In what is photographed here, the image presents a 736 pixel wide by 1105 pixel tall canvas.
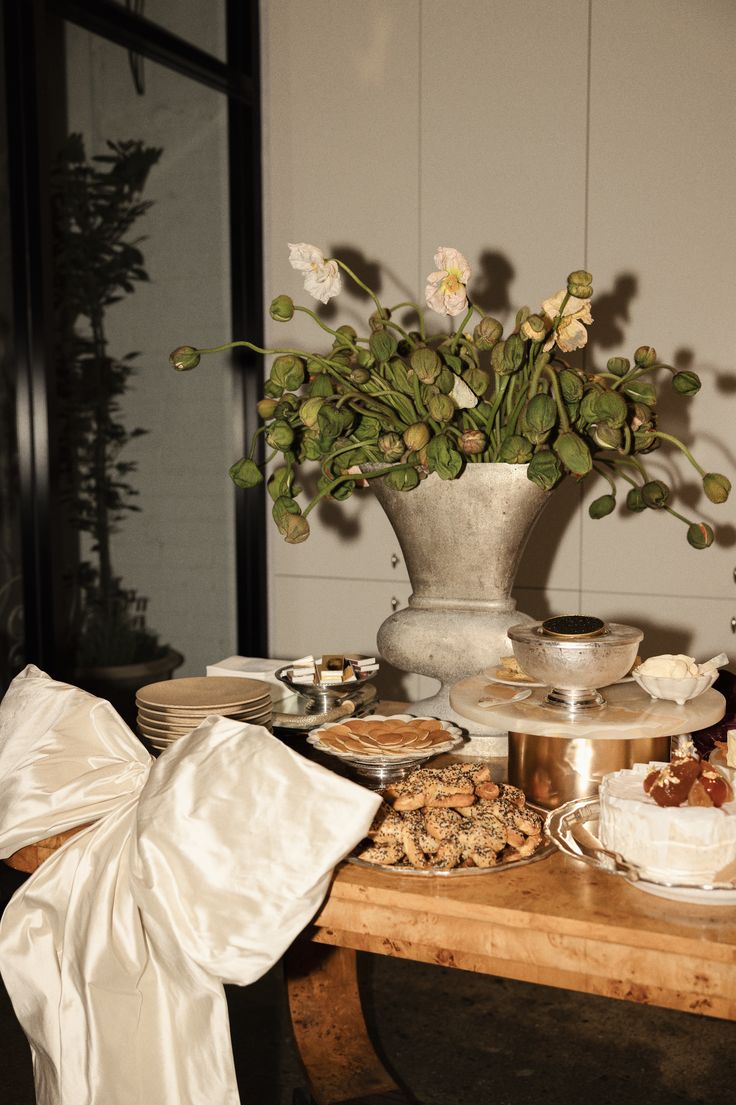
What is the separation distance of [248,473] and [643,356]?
1.73 feet

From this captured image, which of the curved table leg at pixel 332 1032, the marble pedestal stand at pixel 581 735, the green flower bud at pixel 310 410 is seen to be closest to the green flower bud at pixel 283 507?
the green flower bud at pixel 310 410

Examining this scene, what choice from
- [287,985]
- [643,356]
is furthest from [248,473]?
[287,985]

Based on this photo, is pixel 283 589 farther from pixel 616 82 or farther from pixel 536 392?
pixel 536 392

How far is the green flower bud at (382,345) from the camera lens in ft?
4.44

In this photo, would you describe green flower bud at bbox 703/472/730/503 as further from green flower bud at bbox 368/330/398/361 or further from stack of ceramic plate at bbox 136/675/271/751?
stack of ceramic plate at bbox 136/675/271/751

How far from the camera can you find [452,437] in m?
1.33

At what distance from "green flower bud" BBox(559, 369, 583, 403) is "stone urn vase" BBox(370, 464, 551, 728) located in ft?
0.34

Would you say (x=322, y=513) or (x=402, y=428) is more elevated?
(x=402, y=428)

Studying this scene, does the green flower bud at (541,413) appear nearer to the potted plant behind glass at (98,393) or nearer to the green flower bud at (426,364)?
the green flower bud at (426,364)

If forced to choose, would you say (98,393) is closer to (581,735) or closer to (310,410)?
(310,410)

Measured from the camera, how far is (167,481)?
10.9 feet

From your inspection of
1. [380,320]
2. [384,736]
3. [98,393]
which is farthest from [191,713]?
[98,393]

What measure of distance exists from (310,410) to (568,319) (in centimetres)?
34

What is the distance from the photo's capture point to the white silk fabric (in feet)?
3.05
